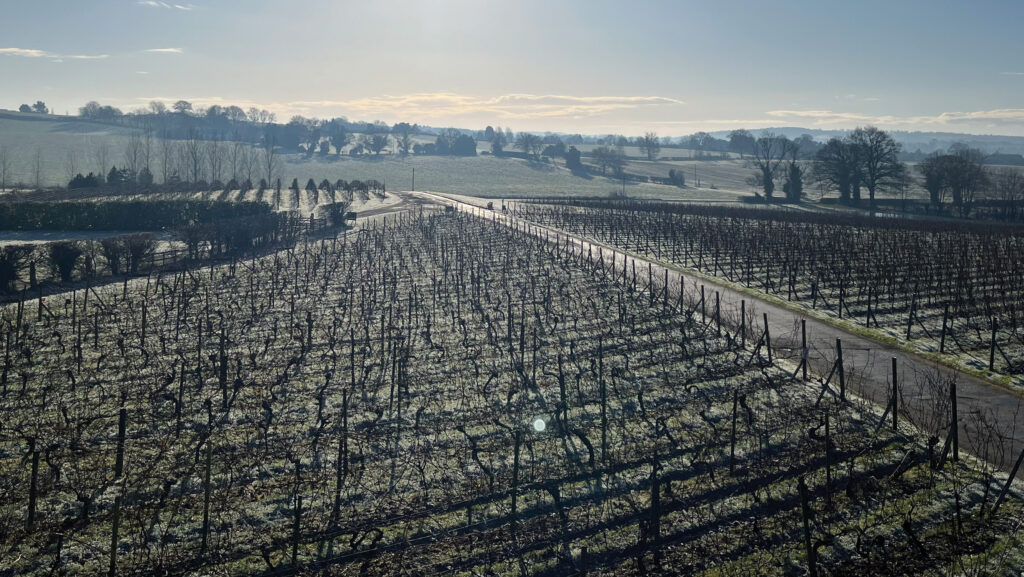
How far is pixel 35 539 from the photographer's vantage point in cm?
1016

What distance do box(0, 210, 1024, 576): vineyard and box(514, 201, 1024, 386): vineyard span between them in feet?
2.49

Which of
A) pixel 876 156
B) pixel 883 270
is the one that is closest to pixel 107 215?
pixel 883 270

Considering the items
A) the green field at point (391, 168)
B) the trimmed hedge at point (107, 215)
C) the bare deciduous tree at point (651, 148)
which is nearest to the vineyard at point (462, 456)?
the trimmed hedge at point (107, 215)

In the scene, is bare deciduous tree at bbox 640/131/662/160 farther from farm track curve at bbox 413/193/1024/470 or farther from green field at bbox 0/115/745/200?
farm track curve at bbox 413/193/1024/470

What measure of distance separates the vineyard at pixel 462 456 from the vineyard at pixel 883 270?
0.76 m

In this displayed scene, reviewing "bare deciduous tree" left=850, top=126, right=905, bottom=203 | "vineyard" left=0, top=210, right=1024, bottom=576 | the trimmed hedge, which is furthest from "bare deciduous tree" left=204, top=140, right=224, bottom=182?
"bare deciduous tree" left=850, top=126, right=905, bottom=203

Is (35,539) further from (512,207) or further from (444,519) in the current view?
(512,207)

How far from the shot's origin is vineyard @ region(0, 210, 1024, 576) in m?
9.95

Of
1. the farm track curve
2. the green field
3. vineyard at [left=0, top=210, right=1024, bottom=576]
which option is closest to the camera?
vineyard at [left=0, top=210, right=1024, bottom=576]

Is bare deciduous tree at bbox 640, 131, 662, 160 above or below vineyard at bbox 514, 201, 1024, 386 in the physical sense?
above

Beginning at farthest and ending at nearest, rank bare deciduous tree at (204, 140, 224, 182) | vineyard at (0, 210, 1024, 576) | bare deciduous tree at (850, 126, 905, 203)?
bare deciduous tree at (204, 140, 224, 182)
bare deciduous tree at (850, 126, 905, 203)
vineyard at (0, 210, 1024, 576)

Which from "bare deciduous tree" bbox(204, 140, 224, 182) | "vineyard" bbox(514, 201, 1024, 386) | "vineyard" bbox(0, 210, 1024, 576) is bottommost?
"vineyard" bbox(0, 210, 1024, 576)

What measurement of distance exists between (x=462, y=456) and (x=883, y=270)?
26465 mm

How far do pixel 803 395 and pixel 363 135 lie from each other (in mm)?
184595
